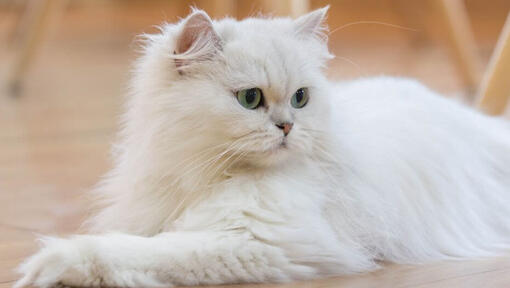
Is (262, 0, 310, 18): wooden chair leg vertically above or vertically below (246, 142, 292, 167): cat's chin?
above

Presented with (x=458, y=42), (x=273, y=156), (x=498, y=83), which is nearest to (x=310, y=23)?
(x=273, y=156)

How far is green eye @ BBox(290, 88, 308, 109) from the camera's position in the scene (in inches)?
45.8

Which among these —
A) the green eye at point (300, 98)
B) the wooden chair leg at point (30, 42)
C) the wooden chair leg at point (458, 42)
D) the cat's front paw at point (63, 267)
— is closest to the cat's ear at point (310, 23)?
the green eye at point (300, 98)

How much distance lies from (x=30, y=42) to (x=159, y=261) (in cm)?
214

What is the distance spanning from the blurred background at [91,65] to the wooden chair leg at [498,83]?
0.96ft

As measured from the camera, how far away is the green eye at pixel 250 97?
1.11 m

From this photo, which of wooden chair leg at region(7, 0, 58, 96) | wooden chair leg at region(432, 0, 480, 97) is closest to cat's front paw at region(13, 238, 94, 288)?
wooden chair leg at region(432, 0, 480, 97)

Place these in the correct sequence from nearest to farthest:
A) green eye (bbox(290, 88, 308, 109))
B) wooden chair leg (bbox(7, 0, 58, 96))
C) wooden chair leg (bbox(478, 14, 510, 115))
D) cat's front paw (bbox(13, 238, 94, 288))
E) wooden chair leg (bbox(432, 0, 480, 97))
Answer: cat's front paw (bbox(13, 238, 94, 288)) < green eye (bbox(290, 88, 308, 109)) < wooden chair leg (bbox(478, 14, 510, 115)) < wooden chair leg (bbox(432, 0, 480, 97)) < wooden chair leg (bbox(7, 0, 58, 96))

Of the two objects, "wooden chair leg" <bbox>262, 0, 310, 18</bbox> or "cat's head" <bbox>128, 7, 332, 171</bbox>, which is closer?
"cat's head" <bbox>128, 7, 332, 171</bbox>

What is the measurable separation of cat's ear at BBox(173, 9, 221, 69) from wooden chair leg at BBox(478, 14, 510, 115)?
28.6 inches

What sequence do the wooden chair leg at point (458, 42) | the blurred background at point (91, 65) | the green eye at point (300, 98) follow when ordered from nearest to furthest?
the green eye at point (300, 98)
the blurred background at point (91, 65)
the wooden chair leg at point (458, 42)

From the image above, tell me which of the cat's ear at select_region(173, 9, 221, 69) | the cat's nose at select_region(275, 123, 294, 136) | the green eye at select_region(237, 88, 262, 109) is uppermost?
the cat's ear at select_region(173, 9, 221, 69)

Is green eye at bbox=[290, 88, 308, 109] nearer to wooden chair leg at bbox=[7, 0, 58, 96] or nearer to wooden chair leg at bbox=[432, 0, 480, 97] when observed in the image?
wooden chair leg at bbox=[432, 0, 480, 97]

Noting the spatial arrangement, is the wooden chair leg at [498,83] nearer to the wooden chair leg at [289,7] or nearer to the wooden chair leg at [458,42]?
the wooden chair leg at [289,7]
